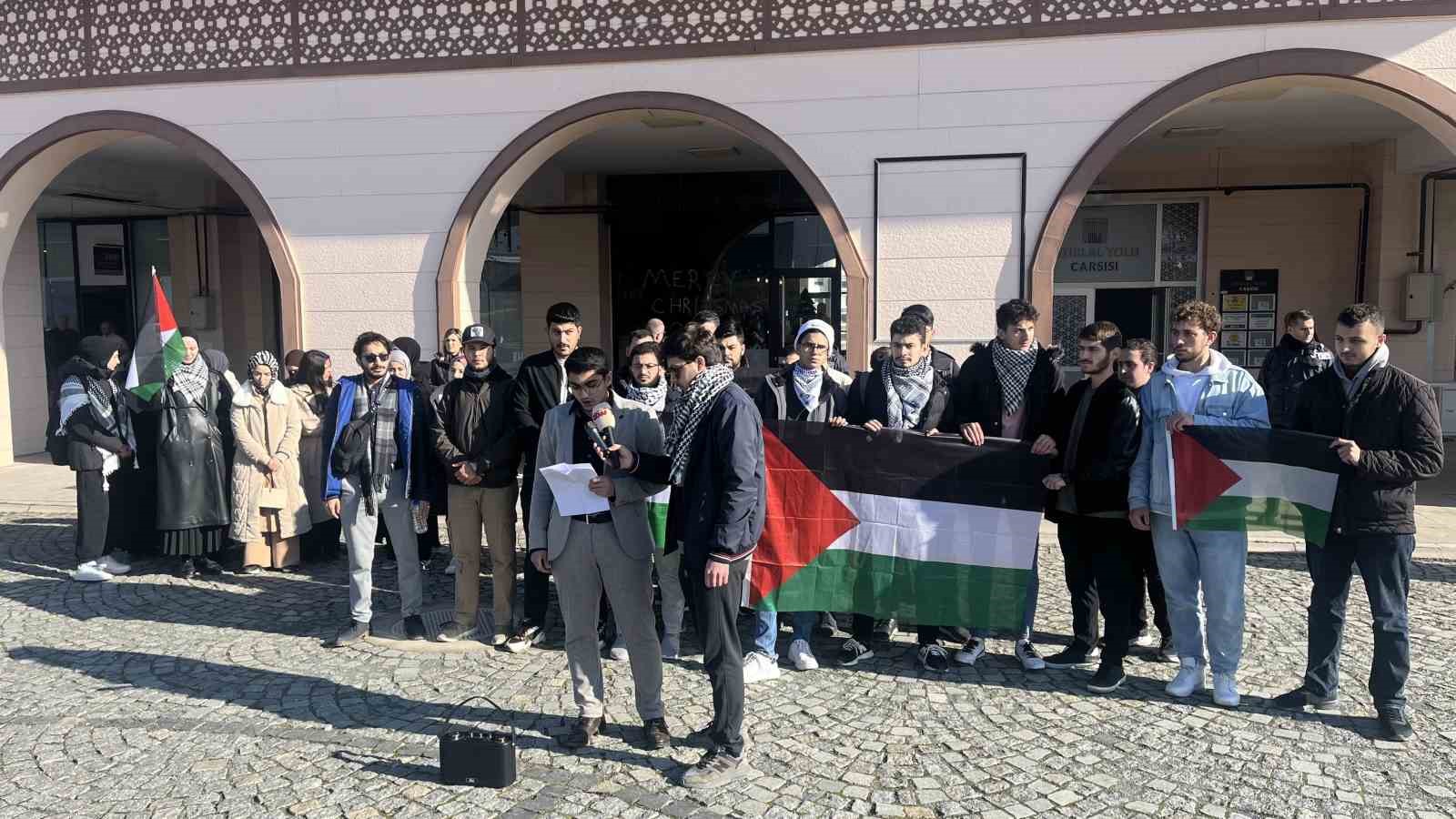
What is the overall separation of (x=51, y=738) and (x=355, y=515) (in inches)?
66.3

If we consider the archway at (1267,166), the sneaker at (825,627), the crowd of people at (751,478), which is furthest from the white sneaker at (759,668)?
the archway at (1267,166)

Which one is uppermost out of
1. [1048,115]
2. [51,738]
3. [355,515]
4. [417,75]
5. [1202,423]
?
[417,75]

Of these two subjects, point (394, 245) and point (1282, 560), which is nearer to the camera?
point (1282, 560)

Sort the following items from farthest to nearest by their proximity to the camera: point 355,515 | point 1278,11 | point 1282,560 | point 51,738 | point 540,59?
point 540,59, point 1278,11, point 1282,560, point 355,515, point 51,738

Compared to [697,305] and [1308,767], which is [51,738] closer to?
[1308,767]

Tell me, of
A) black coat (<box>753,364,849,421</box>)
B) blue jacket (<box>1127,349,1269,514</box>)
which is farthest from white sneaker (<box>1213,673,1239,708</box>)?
black coat (<box>753,364,849,421</box>)

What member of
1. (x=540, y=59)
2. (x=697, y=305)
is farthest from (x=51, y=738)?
(x=697, y=305)

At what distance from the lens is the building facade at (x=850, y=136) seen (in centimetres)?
805

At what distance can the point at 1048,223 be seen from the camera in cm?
816

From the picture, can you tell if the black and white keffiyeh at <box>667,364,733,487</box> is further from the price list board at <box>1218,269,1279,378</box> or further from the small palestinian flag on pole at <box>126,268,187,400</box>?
the price list board at <box>1218,269,1279,378</box>

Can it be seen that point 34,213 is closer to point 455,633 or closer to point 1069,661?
point 455,633

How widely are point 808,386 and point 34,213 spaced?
1234cm

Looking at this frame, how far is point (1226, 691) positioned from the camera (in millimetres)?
4621

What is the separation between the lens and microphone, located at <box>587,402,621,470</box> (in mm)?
4176
